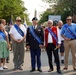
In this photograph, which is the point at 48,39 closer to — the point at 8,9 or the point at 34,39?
the point at 34,39

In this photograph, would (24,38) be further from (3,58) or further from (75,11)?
(75,11)

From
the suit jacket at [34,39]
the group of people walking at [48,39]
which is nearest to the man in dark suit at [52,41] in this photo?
the group of people walking at [48,39]

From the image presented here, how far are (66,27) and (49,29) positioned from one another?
636 millimetres

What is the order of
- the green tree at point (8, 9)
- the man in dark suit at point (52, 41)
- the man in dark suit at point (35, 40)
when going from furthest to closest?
the green tree at point (8, 9), the man in dark suit at point (35, 40), the man in dark suit at point (52, 41)

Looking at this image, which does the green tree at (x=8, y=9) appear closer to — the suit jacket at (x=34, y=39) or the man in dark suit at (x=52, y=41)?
the suit jacket at (x=34, y=39)

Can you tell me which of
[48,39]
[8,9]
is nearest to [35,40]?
[48,39]

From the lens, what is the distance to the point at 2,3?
62.3 m

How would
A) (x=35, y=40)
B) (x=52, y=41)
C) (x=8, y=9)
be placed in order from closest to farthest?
(x=52, y=41)
(x=35, y=40)
(x=8, y=9)

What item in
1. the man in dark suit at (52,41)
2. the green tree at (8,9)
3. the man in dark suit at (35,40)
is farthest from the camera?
the green tree at (8,9)

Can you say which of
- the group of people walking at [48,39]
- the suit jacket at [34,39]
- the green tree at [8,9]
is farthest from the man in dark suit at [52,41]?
the green tree at [8,9]

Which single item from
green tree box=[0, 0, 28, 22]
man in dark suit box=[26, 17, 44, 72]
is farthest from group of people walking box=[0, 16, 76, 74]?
green tree box=[0, 0, 28, 22]

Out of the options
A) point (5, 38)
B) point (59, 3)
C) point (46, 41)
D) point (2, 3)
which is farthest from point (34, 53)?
point (2, 3)

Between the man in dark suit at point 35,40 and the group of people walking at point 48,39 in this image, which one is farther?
the man in dark suit at point 35,40

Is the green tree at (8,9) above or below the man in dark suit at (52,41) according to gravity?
above
